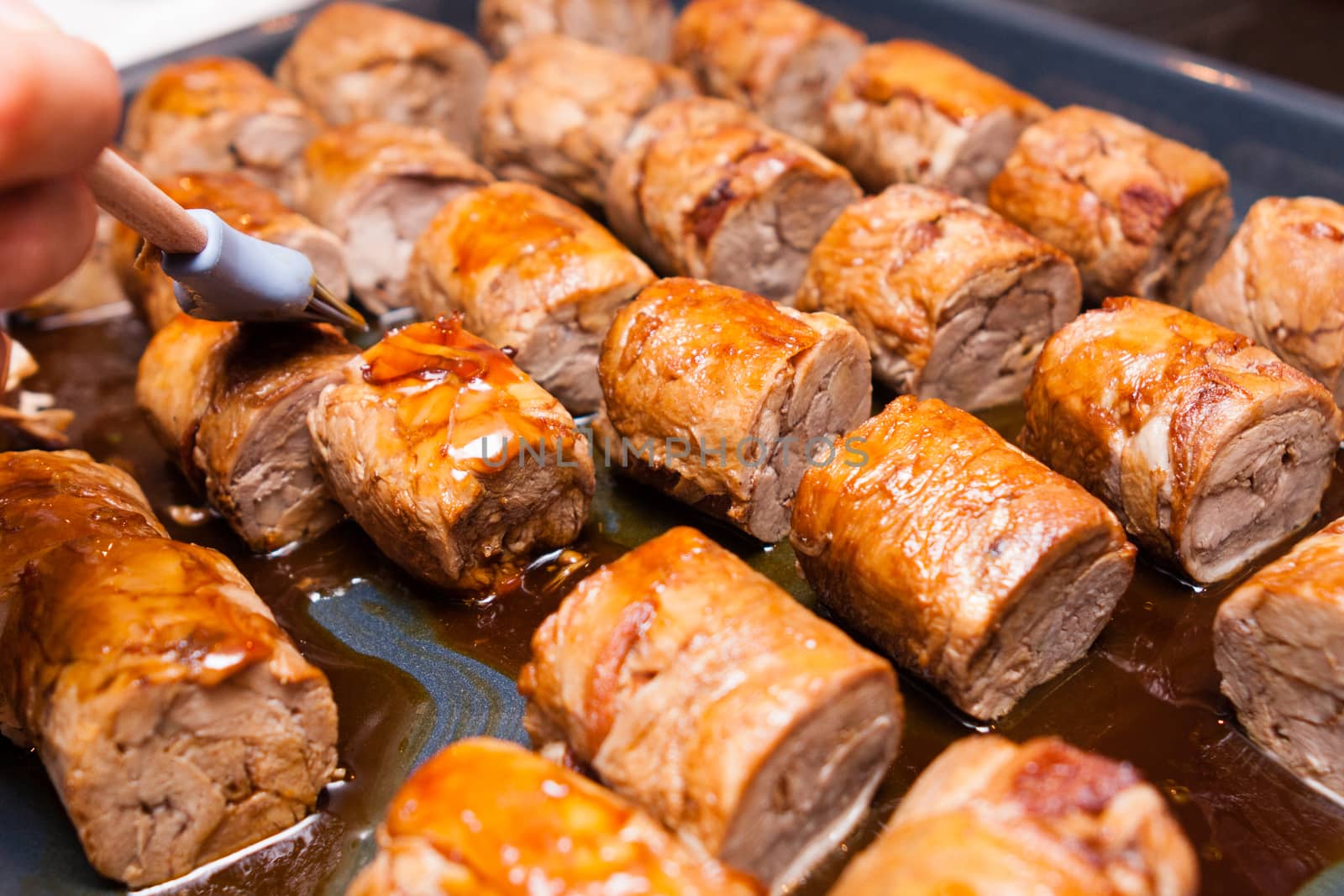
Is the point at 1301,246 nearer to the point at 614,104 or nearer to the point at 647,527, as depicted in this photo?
the point at 647,527

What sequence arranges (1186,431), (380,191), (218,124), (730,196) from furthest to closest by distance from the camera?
(218,124)
(380,191)
(730,196)
(1186,431)

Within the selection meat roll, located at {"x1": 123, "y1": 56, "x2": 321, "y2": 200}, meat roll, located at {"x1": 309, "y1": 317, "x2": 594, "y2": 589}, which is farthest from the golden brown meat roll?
meat roll, located at {"x1": 123, "y1": 56, "x2": 321, "y2": 200}

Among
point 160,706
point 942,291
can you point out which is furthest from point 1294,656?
point 160,706

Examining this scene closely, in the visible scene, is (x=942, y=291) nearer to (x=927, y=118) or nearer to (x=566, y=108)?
(x=927, y=118)

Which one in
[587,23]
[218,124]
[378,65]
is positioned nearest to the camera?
[218,124]

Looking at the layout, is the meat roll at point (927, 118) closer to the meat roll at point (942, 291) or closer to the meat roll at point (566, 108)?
the meat roll at point (942, 291)

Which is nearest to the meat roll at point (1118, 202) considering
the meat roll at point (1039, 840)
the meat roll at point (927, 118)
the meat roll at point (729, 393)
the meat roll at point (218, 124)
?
the meat roll at point (927, 118)
